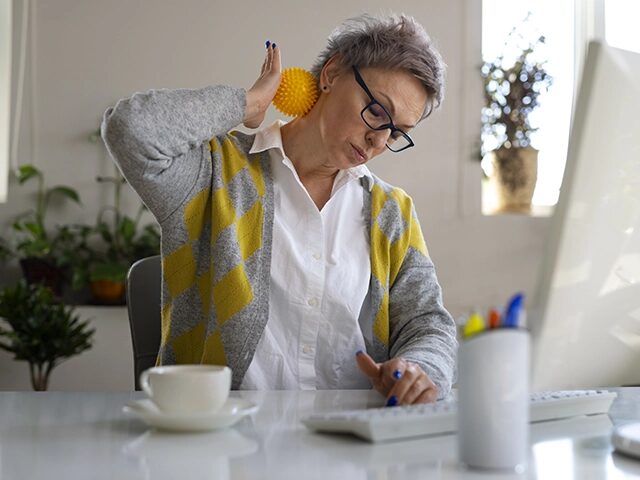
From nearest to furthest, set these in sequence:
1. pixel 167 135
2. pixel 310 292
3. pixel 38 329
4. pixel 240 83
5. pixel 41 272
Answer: pixel 167 135
pixel 310 292
pixel 38 329
pixel 41 272
pixel 240 83

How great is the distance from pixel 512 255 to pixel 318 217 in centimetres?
239

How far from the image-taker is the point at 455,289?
3.94 m

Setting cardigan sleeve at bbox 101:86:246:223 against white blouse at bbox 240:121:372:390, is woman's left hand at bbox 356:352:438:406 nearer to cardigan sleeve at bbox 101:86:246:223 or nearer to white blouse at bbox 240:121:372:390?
white blouse at bbox 240:121:372:390

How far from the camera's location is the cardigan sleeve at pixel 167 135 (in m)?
1.52

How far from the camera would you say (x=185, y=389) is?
101cm

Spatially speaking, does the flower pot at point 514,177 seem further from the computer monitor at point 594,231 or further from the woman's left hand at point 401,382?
the computer monitor at point 594,231

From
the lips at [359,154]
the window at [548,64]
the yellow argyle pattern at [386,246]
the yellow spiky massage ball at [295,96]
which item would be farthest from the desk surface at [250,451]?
the window at [548,64]

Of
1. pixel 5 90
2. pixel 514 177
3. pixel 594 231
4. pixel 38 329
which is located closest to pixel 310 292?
pixel 594 231

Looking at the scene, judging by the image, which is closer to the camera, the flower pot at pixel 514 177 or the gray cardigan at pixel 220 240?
the gray cardigan at pixel 220 240

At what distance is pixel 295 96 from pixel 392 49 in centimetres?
22

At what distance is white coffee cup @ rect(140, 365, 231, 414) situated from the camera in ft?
3.30

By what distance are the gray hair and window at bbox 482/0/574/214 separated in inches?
89.3

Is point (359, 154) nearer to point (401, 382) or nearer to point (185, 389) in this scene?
point (401, 382)

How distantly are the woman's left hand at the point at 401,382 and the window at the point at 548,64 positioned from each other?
2759mm
